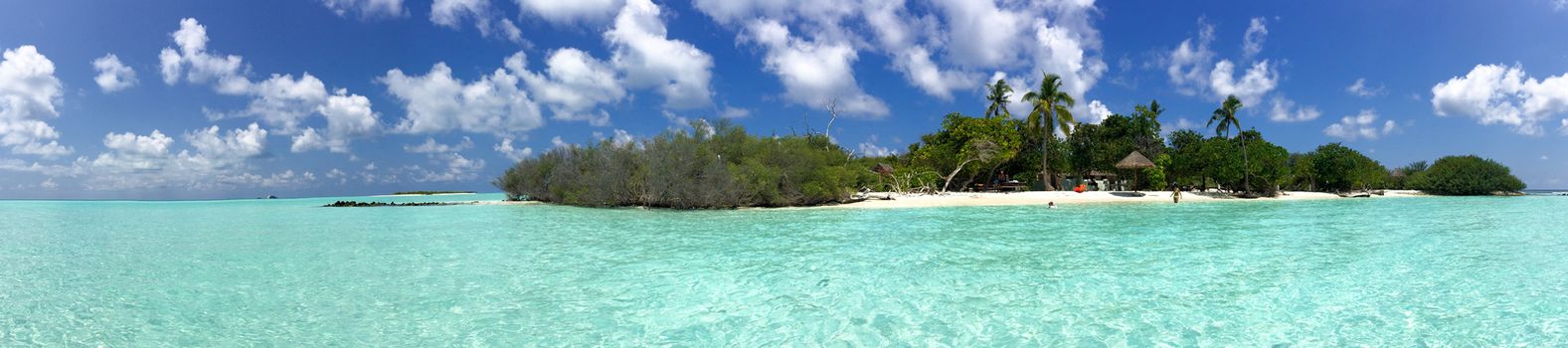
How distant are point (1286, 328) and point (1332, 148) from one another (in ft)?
137

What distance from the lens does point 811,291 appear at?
21.6 ft

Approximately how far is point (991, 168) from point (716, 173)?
63.3ft

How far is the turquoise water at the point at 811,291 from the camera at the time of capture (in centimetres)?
492

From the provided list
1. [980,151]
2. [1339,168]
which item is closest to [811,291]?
[980,151]

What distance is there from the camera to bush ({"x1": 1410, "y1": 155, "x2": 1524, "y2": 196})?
1537 inches

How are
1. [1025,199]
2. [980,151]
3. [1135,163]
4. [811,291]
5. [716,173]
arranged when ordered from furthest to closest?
[980,151] → [1135,163] → [1025,199] → [716,173] → [811,291]

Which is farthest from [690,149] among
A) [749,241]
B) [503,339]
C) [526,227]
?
[503,339]

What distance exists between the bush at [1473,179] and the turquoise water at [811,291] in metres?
38.0

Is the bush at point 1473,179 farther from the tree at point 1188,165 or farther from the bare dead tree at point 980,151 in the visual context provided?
the bare dead tree at point 980,151

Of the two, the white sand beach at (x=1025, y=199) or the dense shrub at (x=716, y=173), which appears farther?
the white sand beach at (x=1025, y=199)

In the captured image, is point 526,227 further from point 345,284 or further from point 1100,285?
point 1100,285

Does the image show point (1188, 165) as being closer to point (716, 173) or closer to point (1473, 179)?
point (1473, 179)

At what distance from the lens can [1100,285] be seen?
21.8 feet

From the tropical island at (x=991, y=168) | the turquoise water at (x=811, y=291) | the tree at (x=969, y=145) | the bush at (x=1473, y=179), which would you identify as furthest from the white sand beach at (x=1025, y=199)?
the turquoise water at (x=811, y=291)
